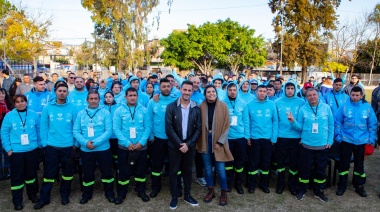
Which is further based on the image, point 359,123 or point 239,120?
point 239,120

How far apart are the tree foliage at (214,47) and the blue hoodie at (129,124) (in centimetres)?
3080

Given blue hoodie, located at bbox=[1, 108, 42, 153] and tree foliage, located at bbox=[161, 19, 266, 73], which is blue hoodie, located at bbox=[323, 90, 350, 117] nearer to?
blue hoodie, located at bbox=[1, 108, 42, 153]

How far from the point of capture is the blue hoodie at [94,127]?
4.56 meters

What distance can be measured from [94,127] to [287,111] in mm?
3188

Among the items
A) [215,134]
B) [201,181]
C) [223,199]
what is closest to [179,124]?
[215,134]

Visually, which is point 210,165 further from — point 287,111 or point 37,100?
point 37,100

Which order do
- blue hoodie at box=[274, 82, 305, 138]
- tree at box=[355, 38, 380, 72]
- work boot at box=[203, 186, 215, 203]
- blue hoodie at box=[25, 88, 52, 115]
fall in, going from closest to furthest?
work boot at box=[203, 186, 215, 203] < blue hoodie at box=[274, 82, 305, 138] < blue hoodie at box=[25, 88, 52, 115] < tree at box=[355, 38, 380, 72]

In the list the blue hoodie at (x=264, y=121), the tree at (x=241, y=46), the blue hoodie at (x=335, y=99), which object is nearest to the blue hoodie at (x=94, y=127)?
the blue hoodie at (x=264, y=121)

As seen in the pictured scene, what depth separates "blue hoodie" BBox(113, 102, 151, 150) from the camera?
4.69 metres

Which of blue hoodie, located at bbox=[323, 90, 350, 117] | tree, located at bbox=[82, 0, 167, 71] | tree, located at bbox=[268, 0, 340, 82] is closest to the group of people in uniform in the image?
blue hoodie, located at bbox=[323, 90, 350, 117]

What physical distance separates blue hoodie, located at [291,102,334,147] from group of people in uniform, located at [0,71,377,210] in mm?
16

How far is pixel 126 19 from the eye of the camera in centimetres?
2866

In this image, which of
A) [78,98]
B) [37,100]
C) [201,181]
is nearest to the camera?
[201,181]

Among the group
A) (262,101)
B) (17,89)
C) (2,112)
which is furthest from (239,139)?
(17,89)
